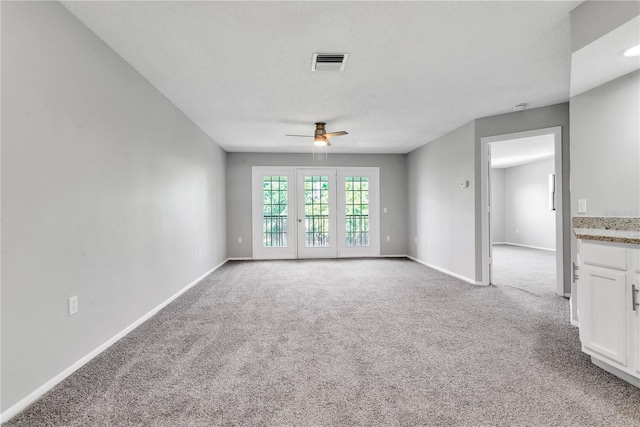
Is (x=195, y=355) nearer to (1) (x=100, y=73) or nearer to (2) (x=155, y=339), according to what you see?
(2) (x=155, y=339)

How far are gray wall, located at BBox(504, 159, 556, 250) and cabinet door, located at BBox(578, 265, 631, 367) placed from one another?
6979mm

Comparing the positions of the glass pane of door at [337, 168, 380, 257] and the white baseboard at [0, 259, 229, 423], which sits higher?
the glass pane of door at [337, 168, 380, 257]

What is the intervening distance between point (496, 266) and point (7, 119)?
6.60 metres

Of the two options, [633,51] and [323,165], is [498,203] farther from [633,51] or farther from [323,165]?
[633,51]

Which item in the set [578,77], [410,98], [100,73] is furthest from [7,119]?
[578,77]

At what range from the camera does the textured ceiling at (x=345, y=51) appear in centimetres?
194

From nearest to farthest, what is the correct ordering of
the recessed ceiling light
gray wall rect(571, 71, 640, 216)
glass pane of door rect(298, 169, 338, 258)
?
the recessed ceiling light, gray wall rect(571, 71, 640, 216), glass pane of door rect(298, 169, 338, 258)

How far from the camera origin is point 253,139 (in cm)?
528

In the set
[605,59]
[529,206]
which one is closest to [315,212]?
[605,59]

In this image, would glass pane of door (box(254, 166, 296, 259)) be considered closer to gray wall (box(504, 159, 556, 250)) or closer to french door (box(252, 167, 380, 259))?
french door (box(252, 167, 380, 259))

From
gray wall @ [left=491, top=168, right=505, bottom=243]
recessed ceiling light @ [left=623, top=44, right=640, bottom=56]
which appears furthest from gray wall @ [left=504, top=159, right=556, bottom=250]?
recessed ceiling light @ [left=623, top=44, right=640, bottom=56]

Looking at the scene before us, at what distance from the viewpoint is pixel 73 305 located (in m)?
1.94

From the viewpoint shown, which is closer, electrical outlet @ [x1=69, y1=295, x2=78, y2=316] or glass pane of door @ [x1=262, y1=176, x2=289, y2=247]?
electrical outlet @ [x1=69, y1=295, x2=78, y2=316]

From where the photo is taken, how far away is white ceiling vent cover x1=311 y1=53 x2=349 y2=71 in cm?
247
